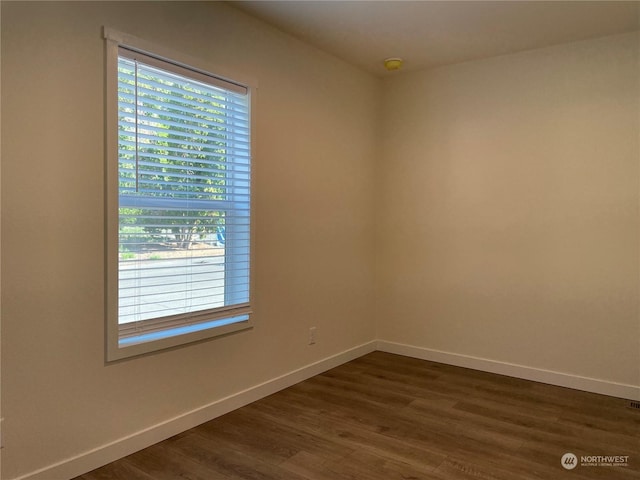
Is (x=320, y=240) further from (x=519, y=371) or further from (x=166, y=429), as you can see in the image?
(x=519, y=371)

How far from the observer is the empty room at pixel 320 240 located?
7.21 ft

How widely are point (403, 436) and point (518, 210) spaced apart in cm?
198

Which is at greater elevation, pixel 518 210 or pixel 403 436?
pixel 518 210

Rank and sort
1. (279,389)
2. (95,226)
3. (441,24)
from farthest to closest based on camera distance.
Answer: (279,389)
(441,24)
(95,226)

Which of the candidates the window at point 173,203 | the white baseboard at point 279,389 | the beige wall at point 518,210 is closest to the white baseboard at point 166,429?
the white baseboard at point 279,389

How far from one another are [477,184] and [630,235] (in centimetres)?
112

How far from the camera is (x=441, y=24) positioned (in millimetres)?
3191

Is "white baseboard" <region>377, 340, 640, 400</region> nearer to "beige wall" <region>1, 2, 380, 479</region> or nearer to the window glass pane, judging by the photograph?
"beige wall" <region>1, 2, 380, 479</region>

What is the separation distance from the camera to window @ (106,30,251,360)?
2406 millimetres

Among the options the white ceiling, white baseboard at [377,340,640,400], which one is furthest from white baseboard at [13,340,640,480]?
the white ceiling

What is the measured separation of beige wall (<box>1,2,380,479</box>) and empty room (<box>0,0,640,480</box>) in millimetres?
12

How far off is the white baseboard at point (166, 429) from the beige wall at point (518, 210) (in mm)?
1192

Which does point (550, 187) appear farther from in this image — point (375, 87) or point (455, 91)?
point (375, 87)

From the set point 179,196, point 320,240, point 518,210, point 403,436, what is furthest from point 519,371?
point 179,196
